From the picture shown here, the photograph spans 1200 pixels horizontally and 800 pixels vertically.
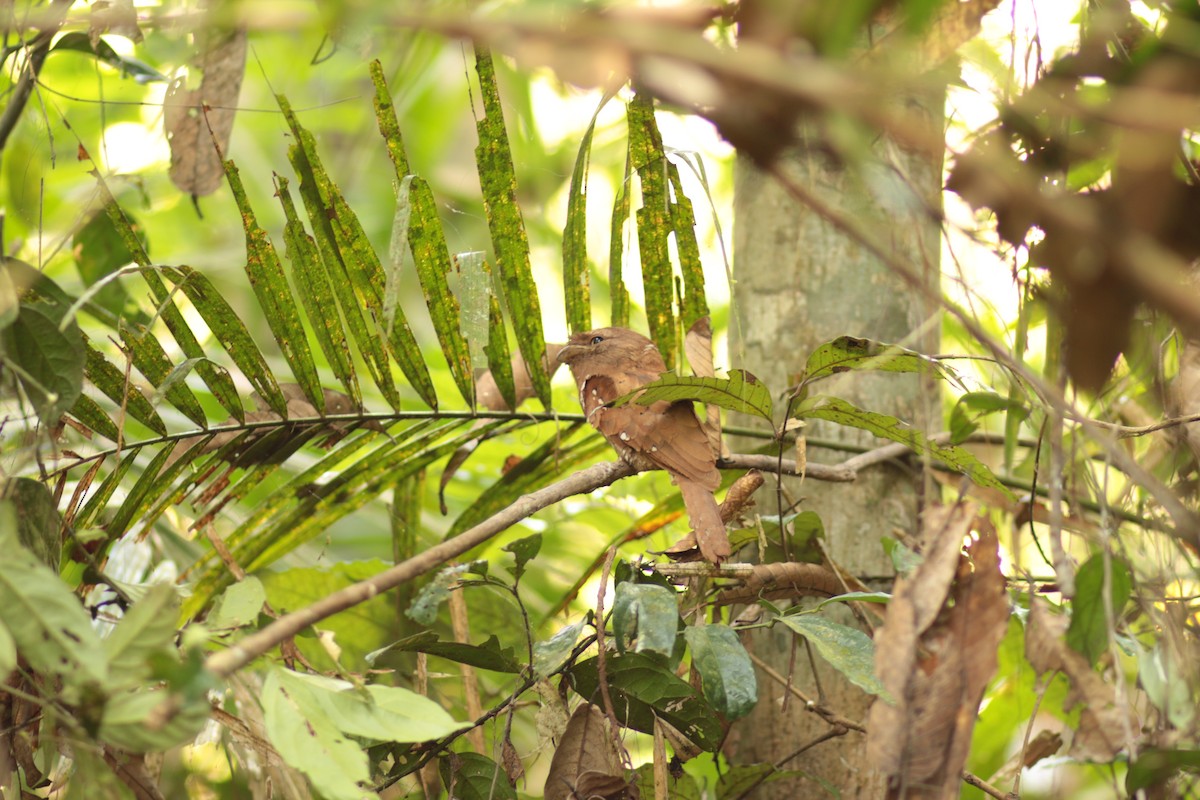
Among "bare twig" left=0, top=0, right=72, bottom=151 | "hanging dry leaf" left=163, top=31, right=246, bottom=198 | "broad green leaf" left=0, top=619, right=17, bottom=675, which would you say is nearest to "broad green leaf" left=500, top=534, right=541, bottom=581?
"broad green leaf" left=0, top=619, right=17, bottom=675

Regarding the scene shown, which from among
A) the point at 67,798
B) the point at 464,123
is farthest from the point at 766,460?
the point at 464,123

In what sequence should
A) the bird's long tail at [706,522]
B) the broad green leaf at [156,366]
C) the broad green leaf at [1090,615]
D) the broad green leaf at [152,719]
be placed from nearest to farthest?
the broad green leaf at [152,719], the broad green leaf at [1090,615], the bird's long tail at [706,522], the broad green leaf at [156,366]

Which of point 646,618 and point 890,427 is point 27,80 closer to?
point 646,618

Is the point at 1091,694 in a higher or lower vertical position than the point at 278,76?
lower

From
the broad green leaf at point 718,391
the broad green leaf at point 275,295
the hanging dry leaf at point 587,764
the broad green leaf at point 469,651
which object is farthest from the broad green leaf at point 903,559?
the broad green leaf at point 275,295

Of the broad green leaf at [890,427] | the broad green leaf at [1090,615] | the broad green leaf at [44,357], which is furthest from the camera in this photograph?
the broad green leaf at [890,427]

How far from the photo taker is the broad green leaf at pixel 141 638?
1.22 meters

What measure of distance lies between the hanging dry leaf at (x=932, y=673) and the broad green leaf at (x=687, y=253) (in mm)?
1116

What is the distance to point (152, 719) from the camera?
113 cm

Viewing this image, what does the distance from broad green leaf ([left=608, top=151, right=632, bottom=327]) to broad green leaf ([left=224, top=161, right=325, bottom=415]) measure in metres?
0.72

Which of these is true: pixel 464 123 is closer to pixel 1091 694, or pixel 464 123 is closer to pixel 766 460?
pixel 766 460

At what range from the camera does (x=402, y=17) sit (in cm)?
82

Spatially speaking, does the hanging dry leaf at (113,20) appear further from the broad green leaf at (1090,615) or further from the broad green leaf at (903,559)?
the broad green leaf at (1090,615)

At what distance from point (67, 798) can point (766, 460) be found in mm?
1468
